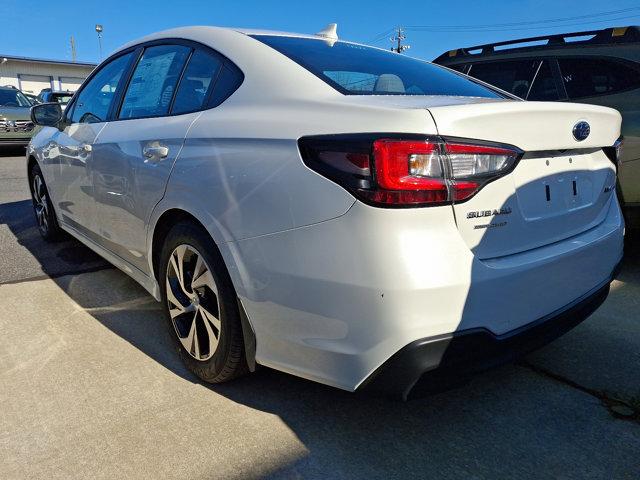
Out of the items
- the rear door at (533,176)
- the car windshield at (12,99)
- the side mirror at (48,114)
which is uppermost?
the car windshield at (12,99)

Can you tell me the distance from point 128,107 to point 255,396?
1.76 meters

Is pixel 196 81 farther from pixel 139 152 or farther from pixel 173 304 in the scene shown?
pixel 173 304

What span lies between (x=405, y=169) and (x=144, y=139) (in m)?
1.49

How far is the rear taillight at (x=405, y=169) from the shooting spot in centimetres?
152

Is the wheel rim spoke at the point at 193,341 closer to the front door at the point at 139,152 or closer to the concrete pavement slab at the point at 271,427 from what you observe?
the concrete pavement slab at the point at 271,427

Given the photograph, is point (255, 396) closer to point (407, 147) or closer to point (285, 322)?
point (285, 322)

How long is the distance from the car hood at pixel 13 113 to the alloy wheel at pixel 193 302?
38.9 feet

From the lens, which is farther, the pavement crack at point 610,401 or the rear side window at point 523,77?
the rear side window at point 523,77

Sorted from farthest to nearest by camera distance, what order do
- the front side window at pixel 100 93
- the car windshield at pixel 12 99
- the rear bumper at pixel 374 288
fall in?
1. the car windshield at pixel 12 99
2. the front side window at pixel 100 93
3. the rear bumper at pixel 374 288

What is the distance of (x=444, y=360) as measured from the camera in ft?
5.19

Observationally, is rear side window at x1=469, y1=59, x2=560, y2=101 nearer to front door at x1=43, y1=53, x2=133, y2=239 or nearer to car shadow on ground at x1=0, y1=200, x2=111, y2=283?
front door at x1=43, y1=53, x2=133, y2=239

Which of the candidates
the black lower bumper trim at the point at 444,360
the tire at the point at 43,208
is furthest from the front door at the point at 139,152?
the tire at the point at 43,208

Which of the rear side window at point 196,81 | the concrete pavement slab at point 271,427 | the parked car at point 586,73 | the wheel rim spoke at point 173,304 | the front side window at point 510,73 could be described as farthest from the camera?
the front side window at point 510,73

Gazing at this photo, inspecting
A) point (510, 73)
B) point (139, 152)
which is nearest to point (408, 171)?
point (139, 152)
